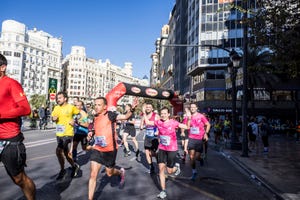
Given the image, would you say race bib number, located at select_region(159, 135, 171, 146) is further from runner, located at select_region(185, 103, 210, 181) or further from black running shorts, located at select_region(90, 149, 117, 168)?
runner, located at select_region(185, 103, 210, 181)

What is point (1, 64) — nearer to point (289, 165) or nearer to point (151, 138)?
point (151, 138)

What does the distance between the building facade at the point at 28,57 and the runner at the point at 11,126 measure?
309ft

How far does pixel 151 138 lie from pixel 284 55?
6261 mm

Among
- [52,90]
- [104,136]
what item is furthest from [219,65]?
[104,136]

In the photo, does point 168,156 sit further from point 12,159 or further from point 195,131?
point 12,159

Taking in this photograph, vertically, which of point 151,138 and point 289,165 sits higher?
point 151,138

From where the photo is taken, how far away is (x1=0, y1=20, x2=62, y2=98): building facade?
3806 inches

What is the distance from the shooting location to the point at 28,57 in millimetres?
104125

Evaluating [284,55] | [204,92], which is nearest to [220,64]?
[204,92]

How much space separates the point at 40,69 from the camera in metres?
111

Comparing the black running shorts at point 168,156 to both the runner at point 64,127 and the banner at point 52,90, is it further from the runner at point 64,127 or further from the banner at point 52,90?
the banner at point 52,90

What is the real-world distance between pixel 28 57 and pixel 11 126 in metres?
111

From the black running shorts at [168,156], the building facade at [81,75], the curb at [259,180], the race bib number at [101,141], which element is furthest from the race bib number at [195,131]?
the building facade at [81,75]

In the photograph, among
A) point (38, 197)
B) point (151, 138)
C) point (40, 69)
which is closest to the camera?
point (38, 197)
